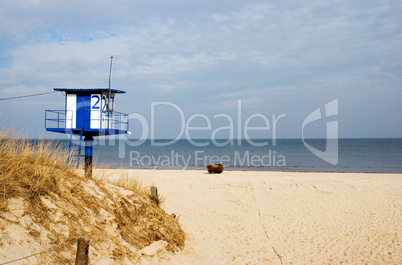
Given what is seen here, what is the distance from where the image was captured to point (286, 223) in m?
12.4

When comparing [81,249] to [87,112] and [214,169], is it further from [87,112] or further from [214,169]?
[214,169]

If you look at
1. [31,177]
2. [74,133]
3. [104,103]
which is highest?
[104,103]

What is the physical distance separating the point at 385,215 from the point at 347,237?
392 cm

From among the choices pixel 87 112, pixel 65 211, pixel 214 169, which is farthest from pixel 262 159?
pixel 65 211

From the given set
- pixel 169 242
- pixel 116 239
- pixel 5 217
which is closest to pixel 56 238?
pixel 5 217

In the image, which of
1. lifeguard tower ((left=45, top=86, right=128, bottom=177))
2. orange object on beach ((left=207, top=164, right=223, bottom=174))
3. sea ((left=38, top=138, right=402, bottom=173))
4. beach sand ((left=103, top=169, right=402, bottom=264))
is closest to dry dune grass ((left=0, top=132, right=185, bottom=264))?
beach sand ((left=103, top=169, right=402, bottom=264))

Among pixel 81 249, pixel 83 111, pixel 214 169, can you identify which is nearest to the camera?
pixel 81 249

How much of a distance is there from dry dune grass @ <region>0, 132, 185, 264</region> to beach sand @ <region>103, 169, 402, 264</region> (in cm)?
87

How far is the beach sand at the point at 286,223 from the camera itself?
8.97m

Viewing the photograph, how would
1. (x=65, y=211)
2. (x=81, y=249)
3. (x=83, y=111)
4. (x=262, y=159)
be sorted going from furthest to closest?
(x=262, y=159)
(x=83, y=111)
(x=65, y=211)
(x=81, y=249)

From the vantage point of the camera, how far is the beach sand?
29.4ft

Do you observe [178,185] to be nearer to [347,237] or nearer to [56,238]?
[347,237]

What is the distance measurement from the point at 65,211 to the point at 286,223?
28.1 ft

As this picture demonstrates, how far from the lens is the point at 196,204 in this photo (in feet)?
49.0
